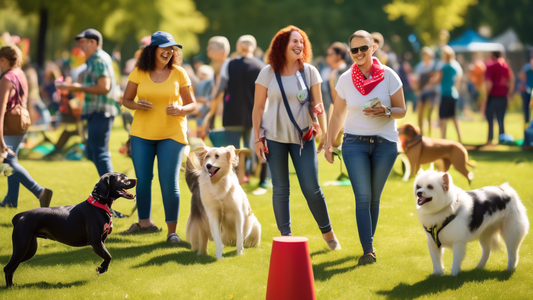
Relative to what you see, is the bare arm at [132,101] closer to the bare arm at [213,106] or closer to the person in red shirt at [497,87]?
the bare arm at [213,106]

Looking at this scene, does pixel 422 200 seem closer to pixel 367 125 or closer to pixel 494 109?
pixel 367 125

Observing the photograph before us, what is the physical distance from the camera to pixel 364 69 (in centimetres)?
501

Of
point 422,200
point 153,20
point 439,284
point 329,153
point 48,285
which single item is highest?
point 153,20

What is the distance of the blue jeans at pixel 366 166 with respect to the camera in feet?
16.3

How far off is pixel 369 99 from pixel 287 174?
42.3 inches

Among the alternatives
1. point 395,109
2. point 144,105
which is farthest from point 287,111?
point 144,105

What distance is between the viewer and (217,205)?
5414 millimetres

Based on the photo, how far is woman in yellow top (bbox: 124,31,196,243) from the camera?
5777 millimetres

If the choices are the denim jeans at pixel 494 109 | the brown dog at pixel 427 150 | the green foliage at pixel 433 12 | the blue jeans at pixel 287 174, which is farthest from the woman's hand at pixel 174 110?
the green foliage at pixel 433 12

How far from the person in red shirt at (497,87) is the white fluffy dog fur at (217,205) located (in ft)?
30.1

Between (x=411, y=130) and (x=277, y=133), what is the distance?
4053 millimetres

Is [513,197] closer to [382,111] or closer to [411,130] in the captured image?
[382,111]

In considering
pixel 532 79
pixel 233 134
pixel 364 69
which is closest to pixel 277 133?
pixel 364 69

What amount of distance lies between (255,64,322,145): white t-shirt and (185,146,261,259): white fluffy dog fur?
1.67 feet
